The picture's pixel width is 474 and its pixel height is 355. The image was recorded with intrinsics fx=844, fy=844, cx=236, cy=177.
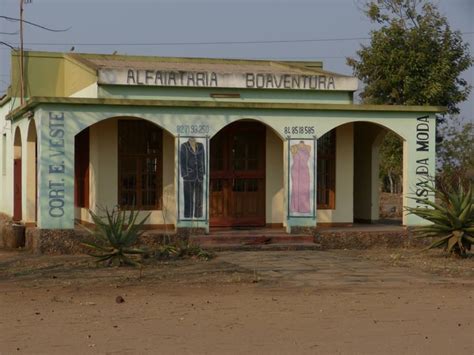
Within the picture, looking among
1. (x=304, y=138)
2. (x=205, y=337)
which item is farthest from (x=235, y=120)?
(x=205, y=337)

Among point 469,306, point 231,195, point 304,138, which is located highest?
point 304,138

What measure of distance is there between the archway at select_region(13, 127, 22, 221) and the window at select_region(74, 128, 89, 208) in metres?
1.83

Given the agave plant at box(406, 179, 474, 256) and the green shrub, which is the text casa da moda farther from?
the green shrub

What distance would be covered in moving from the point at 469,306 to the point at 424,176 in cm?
903

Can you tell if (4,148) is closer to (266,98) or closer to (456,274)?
(266,98)

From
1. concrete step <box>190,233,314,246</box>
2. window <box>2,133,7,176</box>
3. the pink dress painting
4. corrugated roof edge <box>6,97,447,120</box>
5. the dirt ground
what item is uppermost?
corrugated roof edge <box>6,97,447,120</box>

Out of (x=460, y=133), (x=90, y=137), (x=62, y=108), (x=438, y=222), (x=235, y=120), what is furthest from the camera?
(x=460, y=133)

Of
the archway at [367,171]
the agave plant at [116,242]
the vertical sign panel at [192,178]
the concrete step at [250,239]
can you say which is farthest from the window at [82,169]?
the archway at [367,171]

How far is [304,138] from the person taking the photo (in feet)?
65.5

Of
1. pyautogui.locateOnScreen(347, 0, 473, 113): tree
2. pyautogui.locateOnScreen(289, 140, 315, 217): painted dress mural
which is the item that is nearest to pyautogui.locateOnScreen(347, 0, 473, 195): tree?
pyautogui.locateOnScreen(347, 0, 473, 113): tree

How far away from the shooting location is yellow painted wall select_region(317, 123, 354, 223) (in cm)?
2206

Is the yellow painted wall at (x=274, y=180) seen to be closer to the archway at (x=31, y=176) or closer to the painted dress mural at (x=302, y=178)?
the painted dress mural at (x=302, y=178)

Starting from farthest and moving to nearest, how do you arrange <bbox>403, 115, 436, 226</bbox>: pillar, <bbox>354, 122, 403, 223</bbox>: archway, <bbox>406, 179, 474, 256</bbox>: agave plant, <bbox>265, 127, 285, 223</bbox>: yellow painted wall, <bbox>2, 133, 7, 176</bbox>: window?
<bbox>2, 133, 7, 176</bbox>: window, <bbox>354, 122, 403, 223</bbox>: archway, <bbox>265, 127, 285, 223</bbox>: yellow painted wall, <bbox>403, 115, 436, 226</bbox>: pillar, <bbox>406, 179, 474, 256</bbox>: agave plant

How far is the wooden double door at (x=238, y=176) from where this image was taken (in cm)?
2144
